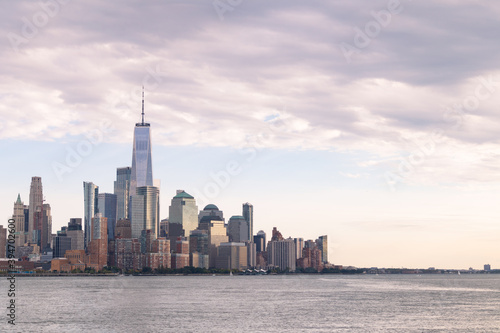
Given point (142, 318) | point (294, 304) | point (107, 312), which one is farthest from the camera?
point (294, 304)

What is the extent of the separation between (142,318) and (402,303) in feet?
225

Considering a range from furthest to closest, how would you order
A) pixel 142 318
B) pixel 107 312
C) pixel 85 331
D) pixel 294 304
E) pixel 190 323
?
pixel 294 304
pixel 107 312
pixel 142 318
pixel 190 323
pixel 85 331

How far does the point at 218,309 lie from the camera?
136250 millimetres

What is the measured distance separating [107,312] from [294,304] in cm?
4510

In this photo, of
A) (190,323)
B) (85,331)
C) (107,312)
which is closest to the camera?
(85,331)

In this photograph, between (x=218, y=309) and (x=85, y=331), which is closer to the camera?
(x=85, y=331)

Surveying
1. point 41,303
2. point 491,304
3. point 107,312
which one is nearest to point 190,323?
point 107,312

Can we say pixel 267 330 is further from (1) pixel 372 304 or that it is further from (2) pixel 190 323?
(1) pixel 372 304

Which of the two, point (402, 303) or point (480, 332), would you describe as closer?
point (480, 332)

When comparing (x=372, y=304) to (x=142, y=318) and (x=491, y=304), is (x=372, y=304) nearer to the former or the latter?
→ (x=491, y=304)

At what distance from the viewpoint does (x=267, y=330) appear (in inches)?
3944

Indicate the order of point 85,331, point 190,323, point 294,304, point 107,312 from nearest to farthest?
point 85,331 < point 190,323 < point 107,312 < point 294,304

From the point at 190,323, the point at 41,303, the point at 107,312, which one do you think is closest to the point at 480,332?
the point at 190,323

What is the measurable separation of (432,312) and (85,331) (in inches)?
2722
